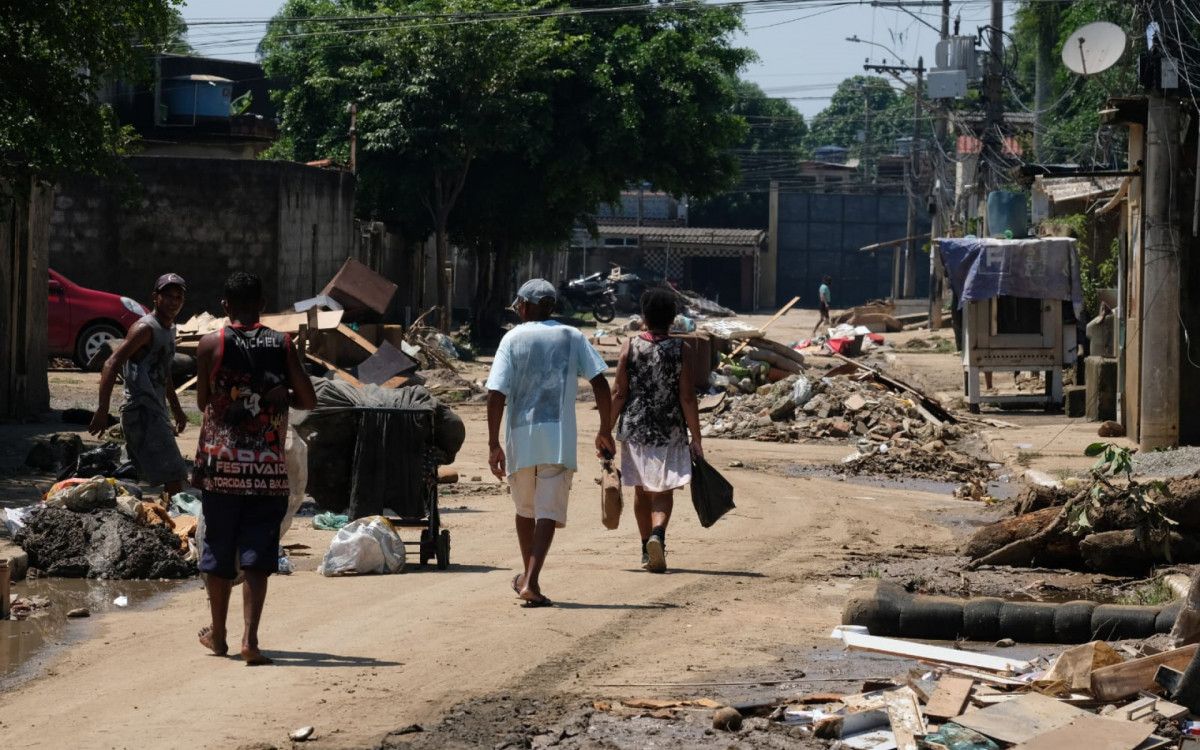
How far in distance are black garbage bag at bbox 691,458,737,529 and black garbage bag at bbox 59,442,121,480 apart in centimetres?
447

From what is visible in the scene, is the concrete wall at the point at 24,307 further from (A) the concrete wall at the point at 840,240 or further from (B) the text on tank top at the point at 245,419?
(A) the concrete wall at the point at 840,240

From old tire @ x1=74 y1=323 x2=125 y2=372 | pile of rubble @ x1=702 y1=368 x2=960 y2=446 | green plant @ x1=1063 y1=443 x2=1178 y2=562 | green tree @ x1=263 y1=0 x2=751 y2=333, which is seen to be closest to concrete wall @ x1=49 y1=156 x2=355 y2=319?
old tire @ x1=74 y1=323 x2=125 y2=372

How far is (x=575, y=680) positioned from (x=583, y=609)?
5.17ft

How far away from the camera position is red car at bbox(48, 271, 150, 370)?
2228cm

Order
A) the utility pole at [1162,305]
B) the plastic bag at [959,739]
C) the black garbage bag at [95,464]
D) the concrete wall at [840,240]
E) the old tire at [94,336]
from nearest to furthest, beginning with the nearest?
the plastic bag at [959,739], the black garbage bag at [95,464], the utility pole at [1162,305], the old tire at [94,336], the concrete wall at [840,240]

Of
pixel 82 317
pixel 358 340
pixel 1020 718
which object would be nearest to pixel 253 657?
pixel 1020 718

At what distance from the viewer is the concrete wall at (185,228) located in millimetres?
25891

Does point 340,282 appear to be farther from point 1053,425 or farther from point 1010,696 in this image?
point 1010,696

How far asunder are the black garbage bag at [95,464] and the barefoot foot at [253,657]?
16.7 feet

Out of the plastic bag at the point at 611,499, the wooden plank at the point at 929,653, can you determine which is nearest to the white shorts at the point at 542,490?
the plastic bag at the point at 611,499

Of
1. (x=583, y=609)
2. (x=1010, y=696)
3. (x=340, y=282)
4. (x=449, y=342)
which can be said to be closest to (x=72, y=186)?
(x=340, y=282)

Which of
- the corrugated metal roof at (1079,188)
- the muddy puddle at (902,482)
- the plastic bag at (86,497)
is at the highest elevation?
the corrugated metal roof at (1079,188)

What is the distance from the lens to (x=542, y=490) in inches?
309

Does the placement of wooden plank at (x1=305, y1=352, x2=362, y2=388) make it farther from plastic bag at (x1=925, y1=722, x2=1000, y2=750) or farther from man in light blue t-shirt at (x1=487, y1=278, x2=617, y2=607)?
plastic bag at (x1=925, y1=722, x2=1000, y2=750)
